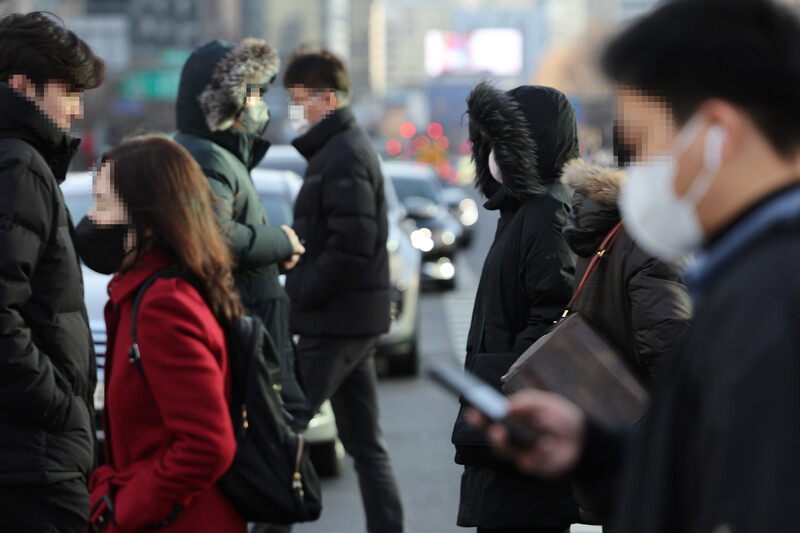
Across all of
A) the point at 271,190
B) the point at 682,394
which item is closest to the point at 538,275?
the point at 682,394

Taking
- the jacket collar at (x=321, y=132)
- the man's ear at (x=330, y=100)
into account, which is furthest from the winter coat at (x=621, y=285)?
the man's ear at (x=330, y=100)

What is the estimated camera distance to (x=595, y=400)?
125 inches

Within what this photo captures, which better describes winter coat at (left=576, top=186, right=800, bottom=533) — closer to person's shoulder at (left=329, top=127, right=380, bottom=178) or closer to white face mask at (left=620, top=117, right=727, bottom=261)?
white face mask at (left=620, top=117, right=727, bottom=261)

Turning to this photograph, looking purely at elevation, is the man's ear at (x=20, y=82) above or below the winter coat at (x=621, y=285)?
above

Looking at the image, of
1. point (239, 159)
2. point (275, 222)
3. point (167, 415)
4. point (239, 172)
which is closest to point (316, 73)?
point (239, 159)

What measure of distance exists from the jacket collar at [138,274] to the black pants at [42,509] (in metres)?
0.69

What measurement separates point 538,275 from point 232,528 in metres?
1.37

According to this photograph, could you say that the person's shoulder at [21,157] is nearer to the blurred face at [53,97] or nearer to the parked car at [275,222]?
the blurred face at [53,97]

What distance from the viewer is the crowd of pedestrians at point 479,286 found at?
1.41m

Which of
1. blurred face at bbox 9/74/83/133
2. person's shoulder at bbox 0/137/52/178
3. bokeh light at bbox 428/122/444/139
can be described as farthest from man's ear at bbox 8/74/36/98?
bokeh light at bbox 428/122/444/139

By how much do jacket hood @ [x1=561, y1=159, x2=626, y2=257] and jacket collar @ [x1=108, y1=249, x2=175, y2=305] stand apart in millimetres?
1231

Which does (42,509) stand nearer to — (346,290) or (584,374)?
(584,374)

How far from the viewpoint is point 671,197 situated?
157cm

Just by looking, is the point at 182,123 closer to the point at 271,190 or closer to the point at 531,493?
the point at 531,493
